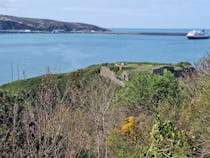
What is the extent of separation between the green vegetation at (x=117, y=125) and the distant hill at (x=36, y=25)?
391 ft

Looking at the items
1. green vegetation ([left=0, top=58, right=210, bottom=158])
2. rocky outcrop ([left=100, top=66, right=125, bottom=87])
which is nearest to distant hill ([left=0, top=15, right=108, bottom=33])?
rocky outcrop ([left=100, top=66, right=125, bottom=87])

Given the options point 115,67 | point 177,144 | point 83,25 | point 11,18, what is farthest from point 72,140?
point 83,25

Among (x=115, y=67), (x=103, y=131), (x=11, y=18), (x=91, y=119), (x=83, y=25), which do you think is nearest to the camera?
(x=103, y=131)

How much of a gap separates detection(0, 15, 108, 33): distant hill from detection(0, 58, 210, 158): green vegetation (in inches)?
4689

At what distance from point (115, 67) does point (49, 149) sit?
87.7 feet

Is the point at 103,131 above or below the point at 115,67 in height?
above

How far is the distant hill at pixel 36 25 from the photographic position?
134 meters

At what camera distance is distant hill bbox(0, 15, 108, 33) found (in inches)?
5295

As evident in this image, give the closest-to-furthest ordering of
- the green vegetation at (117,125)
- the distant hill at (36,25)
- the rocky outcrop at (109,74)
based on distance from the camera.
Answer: the green vegetation at (117,125) < the rocky outcrop at (109,74) < the distant hill at (36,25)

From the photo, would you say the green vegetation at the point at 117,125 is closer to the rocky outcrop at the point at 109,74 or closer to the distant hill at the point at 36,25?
the rocky outcrop at the point at 109,74

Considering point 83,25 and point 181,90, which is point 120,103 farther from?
point 83,25

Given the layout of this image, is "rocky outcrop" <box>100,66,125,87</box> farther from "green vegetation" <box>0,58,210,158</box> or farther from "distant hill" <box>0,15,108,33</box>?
"distant hill" <box>0,15,108,33</box>

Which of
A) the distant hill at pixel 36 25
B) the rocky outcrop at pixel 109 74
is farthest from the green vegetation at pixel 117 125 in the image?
the distant hill at pixel 36 25

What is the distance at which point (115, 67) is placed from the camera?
3400cm
